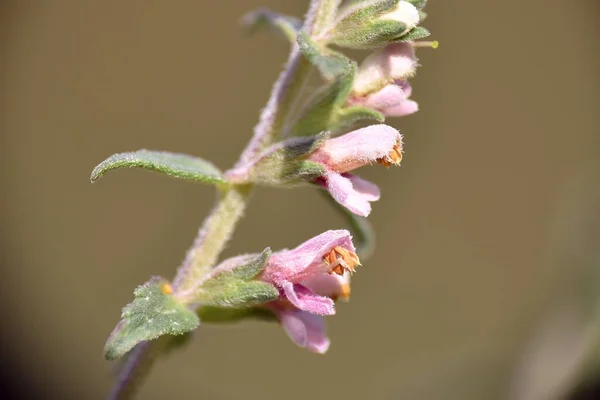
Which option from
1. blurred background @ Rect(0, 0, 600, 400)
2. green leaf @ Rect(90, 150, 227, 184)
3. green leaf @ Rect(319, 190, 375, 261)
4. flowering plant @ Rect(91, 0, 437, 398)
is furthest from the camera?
blurred background @ Rect(0, 0, 600, 400)

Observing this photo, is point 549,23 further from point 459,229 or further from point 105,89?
point 105,89

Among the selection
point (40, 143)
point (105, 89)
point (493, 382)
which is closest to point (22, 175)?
point (40, 143)

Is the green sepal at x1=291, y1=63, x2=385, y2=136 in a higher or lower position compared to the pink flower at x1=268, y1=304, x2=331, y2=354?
higher

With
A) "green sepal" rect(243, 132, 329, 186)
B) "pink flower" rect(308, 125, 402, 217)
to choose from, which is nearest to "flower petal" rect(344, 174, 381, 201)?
"pink flower" rect(308, 125, 402, 217)

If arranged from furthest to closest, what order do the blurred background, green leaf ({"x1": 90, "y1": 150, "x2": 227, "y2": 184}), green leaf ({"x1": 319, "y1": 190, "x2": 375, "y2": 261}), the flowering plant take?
the blurred background → green leaf ({"x1": 319, "y1": 190, "x2": 375, "y2": 261}) → the flowering plant → green leaf ({"x1": 90, "y1": 150, "x2": 227, "y2": 184})

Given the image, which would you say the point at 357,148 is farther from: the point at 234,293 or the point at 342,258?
the point at 234,293

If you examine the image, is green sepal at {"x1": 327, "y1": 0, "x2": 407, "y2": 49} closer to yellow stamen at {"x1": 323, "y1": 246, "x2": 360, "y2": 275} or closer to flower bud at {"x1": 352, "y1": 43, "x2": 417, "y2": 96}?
flower bud at {"x1": 352, "y1": 43, "x2": 417, "y2": 96}

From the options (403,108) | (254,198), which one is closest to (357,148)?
(403,108)

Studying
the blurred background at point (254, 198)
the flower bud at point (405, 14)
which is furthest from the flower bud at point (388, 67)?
the blurred background at point (254, 198)
